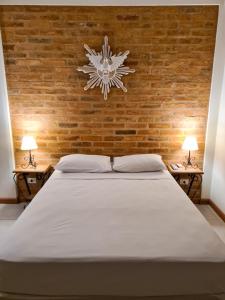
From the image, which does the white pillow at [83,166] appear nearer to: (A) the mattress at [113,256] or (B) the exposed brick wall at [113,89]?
(B) the exposed brick wall at [113,89]

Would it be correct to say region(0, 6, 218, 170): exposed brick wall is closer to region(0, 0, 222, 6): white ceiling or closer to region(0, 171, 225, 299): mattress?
region(0, 0, 222, 6): white ceiling

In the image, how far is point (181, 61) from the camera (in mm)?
2922

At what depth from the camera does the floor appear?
273 cm

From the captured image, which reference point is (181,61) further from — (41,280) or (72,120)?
(41,280)

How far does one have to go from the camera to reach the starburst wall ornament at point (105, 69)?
2.87 metres

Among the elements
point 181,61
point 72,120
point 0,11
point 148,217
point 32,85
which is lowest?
point 148,217

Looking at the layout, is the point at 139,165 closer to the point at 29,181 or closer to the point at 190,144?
the point at 190,144

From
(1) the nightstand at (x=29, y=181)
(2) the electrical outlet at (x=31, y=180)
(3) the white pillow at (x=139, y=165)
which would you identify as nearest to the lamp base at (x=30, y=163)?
(1) the nightstand at (x=29, y=181)

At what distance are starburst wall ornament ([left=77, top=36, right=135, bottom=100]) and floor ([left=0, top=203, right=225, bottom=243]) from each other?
179 centimetres

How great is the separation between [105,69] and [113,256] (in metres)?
2.20

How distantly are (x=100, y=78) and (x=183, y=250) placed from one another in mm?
2181

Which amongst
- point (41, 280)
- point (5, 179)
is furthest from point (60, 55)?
point (41, 280)

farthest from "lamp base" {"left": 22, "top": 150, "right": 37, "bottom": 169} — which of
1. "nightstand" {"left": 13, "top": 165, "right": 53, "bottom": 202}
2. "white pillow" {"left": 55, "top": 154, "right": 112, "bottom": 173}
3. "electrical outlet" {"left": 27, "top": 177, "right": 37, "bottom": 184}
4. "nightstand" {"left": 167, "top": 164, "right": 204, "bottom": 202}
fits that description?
"nightstand" {"left": 167, "top": 164, "right": 204, "bottom": 202}

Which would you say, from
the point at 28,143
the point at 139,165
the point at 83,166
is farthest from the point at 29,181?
the point at 139,165
